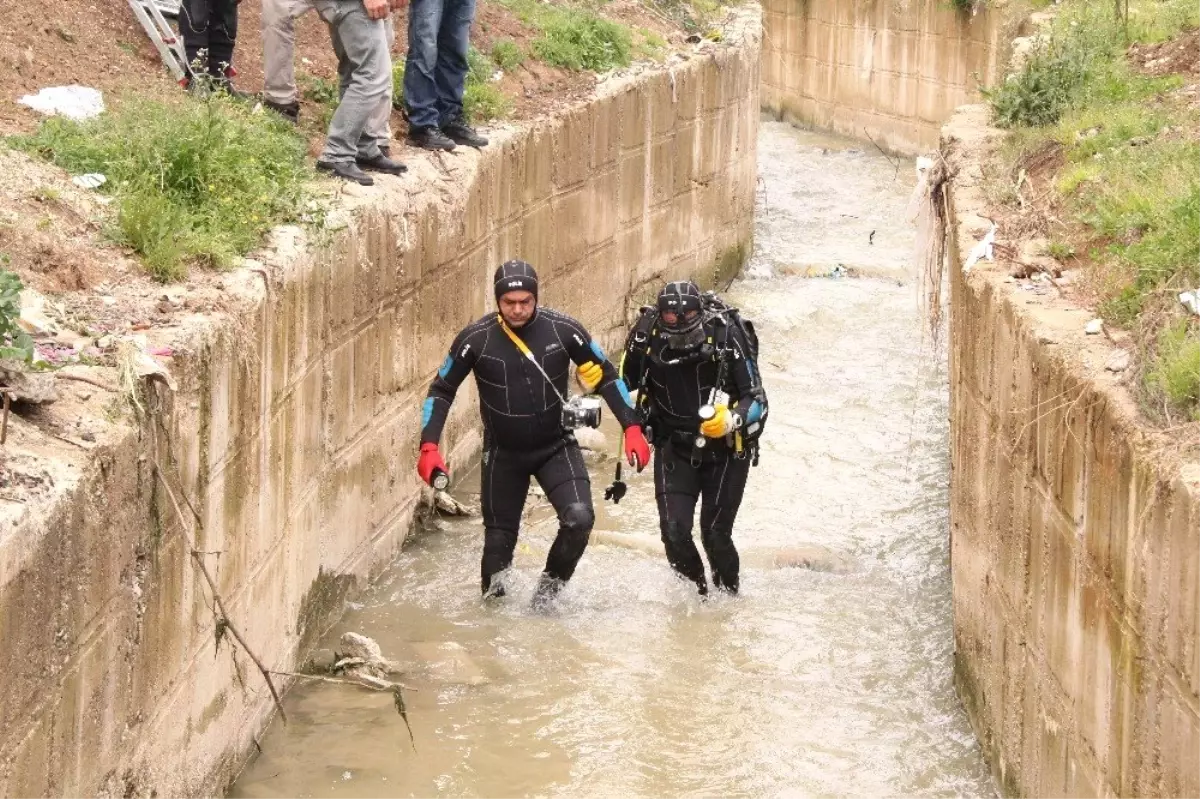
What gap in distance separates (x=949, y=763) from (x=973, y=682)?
422 mm

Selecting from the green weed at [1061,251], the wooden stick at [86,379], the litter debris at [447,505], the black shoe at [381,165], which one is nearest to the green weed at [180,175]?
the black shoe at [381,165]

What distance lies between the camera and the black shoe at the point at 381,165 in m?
10.0

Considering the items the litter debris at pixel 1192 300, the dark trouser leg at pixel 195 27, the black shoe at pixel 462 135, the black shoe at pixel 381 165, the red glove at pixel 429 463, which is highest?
the dark trouser leg at pixel 195 27

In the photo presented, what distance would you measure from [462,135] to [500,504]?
10.9 ft

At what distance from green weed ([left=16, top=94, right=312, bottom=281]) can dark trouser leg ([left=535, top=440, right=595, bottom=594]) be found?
174 centimetres

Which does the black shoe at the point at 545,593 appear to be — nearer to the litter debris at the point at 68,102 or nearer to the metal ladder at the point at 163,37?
the litter debris at the point at 68,102

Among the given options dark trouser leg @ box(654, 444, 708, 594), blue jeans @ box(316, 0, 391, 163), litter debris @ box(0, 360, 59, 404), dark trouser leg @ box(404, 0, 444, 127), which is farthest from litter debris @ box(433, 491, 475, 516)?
litter debris @ box(0, 360, 59, 404)

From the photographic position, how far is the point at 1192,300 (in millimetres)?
6145

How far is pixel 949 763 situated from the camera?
7.55 meters

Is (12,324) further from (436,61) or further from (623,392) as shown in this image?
(436,61)

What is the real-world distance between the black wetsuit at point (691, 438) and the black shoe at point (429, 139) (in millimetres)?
2655

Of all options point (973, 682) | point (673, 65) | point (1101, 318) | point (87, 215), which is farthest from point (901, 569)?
point (673, 65)

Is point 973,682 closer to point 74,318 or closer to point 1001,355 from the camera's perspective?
point 1001,355

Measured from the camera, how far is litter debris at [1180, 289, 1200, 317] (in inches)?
240
